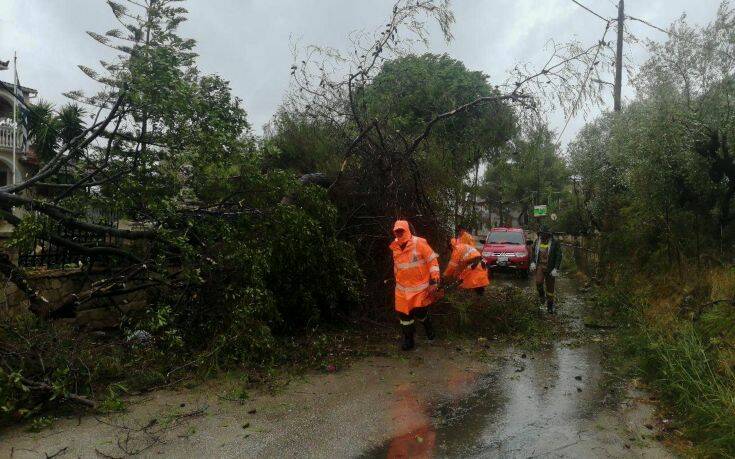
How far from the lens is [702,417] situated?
4.32 m

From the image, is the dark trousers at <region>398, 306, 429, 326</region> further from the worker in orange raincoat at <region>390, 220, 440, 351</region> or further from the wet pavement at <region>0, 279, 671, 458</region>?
the wet pavement at <region>0, 279, 671, 458</region>

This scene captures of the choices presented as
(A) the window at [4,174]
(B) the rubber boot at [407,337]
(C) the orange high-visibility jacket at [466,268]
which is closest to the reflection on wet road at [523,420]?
(B) the rubber boot at [407,337]

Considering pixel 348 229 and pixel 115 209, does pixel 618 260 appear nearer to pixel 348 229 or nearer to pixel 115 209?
pixel 348 229

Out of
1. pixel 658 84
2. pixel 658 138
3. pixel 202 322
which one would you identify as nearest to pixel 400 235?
pixel 202 322

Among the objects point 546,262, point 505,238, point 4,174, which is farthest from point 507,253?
point 4,174

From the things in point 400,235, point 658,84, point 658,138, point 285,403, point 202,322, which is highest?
point 658,84

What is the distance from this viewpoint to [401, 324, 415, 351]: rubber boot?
6805 mm

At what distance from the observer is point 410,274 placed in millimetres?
6754

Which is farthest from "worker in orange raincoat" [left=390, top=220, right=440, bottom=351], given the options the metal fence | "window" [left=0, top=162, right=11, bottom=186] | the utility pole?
"window" [left=0, top=162, right=11, bottom=186]

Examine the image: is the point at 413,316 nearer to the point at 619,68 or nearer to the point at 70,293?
the point at 70,293

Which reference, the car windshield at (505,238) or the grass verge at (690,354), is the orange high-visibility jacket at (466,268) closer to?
the grass verge at (690,354)

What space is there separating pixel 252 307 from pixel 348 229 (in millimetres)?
2612

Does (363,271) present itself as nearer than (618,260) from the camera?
Yes

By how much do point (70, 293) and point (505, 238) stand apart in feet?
43.4
